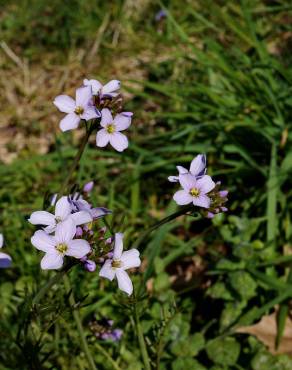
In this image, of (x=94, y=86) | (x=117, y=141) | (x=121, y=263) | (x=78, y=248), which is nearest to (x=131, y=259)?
(x=121, y=263)

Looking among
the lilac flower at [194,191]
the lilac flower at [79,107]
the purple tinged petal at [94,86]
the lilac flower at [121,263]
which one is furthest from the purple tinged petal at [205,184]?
the purple tinged petal at [94,86]

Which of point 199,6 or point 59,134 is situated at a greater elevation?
point 199,6

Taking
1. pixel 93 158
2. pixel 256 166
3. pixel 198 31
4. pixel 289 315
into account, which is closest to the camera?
pixel 289 315

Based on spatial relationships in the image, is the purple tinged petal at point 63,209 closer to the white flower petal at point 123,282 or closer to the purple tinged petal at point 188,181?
the white flower petal at point 123,282

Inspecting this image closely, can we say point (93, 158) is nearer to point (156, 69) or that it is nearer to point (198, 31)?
point (156, 69)

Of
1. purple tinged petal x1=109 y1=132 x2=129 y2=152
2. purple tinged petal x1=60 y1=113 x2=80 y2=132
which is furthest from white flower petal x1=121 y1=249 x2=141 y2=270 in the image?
purple tinged petal x1=60 y1=113 x2=80 y2=132

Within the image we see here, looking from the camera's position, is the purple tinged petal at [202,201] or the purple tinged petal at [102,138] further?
the purple tinged petal at [102,138]

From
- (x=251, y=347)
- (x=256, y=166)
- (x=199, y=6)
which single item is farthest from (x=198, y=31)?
(x=251, y=347)

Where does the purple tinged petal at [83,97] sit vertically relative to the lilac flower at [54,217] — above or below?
above
